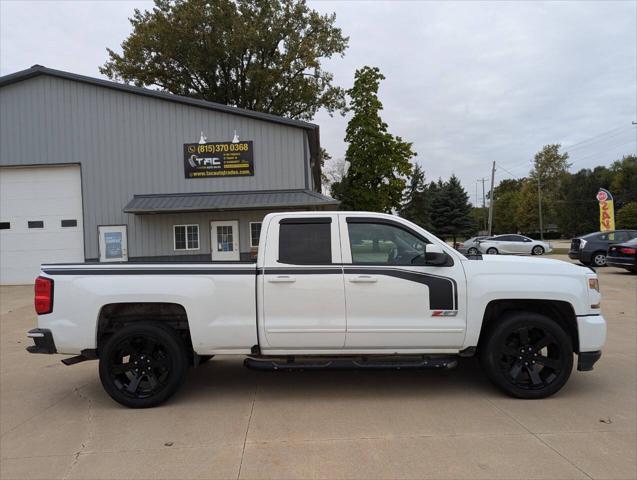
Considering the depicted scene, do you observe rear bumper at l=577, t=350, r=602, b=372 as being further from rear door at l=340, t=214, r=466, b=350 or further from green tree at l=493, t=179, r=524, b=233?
green tree at l=493, t=179, r=524, b=233

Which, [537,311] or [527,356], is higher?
[537,311]

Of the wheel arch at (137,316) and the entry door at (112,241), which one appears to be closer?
the wheel arch at (137,316)

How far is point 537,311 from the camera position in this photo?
16.0 ft

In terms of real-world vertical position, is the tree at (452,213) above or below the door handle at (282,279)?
above

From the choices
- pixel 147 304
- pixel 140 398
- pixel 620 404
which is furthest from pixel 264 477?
pixel 620 404

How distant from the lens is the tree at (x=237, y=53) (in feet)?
106

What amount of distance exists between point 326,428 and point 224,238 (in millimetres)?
15561

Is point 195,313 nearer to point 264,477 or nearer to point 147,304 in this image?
point 147,304

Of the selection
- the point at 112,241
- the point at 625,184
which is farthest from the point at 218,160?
the point at 625,184

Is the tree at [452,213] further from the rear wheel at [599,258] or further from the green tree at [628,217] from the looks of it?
the rear wheel at [599,258]

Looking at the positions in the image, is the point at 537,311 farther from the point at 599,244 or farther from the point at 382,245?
the point at 599,244

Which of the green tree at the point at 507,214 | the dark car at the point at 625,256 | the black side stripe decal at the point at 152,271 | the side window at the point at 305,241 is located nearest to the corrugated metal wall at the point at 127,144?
the dark car at the point at 625,256

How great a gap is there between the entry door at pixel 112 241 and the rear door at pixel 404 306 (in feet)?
53.7

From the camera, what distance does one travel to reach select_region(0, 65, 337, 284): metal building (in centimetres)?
1834
